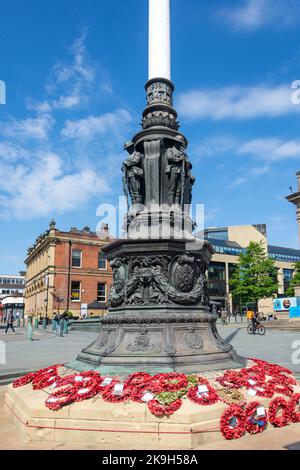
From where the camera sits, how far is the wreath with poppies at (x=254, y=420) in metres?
4.43

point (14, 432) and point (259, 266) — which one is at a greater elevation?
point (259, 266)

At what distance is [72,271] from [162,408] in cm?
4699

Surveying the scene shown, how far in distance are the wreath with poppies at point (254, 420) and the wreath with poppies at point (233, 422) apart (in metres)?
0.10

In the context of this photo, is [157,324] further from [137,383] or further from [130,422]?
[130,422]

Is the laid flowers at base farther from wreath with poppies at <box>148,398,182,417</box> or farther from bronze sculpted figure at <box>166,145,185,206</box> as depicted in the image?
bronze sculpted figure at <box>166,145,185,206</box>

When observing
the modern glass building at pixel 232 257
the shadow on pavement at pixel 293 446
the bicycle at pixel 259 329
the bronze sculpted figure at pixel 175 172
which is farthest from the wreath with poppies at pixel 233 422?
the modern glass building at pixel 232 257

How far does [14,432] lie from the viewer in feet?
15.3

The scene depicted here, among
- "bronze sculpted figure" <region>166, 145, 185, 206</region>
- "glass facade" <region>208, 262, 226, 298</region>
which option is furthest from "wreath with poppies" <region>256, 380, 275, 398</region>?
"glass facade" <region>208, 262, 226, 298</region>

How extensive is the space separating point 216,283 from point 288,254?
106 feet

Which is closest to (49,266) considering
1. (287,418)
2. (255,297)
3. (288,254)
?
(255,297)

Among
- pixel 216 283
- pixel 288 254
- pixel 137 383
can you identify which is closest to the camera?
pixel 137 383

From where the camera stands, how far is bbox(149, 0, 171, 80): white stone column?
8141 millimetres

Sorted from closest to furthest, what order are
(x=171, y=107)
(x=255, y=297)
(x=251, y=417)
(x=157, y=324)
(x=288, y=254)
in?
(x=251, y=417), (x=157, y=324), (x=171, y=107), (x=255, y=297), (x=288, y=254)

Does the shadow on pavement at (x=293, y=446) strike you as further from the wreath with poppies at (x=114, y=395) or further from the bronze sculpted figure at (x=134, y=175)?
the bronze sculpted figure at (x=134, y=175)
